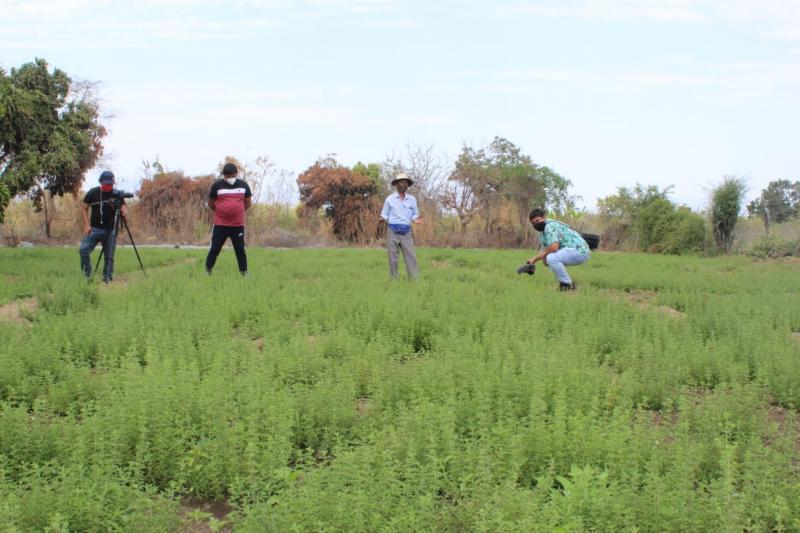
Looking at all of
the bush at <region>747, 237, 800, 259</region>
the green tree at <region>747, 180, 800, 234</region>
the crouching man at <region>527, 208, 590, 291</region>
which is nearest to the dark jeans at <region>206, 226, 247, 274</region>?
the crouching man at <region>527, 208, 590, 291</region>

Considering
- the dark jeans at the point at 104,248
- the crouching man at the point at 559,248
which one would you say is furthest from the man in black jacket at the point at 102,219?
the crouching man at the point at 559,248

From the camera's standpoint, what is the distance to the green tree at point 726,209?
25.8m

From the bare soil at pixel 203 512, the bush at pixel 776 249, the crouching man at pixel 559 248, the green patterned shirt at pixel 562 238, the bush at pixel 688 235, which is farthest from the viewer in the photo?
the bush at pixel 688 235

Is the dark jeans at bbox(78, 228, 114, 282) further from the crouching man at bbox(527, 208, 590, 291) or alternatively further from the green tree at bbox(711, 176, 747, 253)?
the green tree at bbox(711, 176, 747, 253)

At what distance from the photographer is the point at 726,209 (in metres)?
25.8

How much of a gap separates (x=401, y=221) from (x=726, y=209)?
1841 centimetres

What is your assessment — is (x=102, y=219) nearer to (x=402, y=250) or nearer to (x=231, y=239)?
(x=231, y=239)

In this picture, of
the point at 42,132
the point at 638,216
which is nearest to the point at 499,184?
the point at 638,216

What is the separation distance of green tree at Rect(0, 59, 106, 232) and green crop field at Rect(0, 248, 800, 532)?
13.9m

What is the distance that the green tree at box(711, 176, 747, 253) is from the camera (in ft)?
84.6

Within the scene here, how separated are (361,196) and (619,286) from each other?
901 inches

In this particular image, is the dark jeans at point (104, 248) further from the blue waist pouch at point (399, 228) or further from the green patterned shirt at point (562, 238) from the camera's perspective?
the green patterned shirt at point (562, 238)

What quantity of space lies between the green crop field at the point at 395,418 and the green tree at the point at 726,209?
18.5m

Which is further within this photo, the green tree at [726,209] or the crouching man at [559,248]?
the green tree at [726,209]
